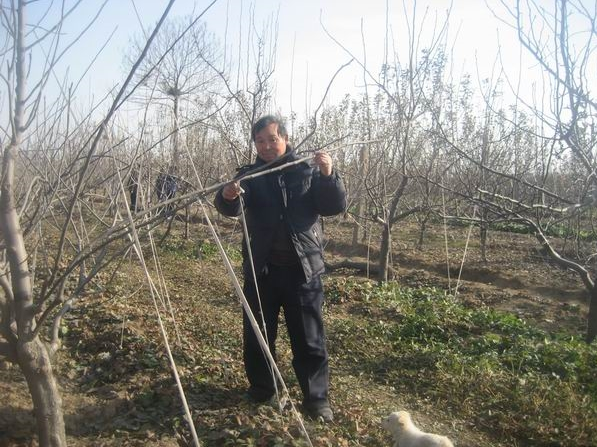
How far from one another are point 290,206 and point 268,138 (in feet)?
1.15

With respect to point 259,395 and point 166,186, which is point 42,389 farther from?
point 166,186

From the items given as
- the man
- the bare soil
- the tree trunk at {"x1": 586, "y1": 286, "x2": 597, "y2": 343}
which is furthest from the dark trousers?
the tree trunk at {"x1": 586, "y1": 286, "x2": 597, "y2": 343}

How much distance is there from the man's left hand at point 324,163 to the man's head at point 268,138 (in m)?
0.24

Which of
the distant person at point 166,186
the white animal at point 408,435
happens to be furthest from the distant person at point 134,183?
the white animal at point 408,435

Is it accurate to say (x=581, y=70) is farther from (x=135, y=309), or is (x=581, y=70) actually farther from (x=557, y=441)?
(x=135, y=309)

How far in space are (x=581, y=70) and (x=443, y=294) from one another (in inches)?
115

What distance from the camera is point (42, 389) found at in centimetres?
175

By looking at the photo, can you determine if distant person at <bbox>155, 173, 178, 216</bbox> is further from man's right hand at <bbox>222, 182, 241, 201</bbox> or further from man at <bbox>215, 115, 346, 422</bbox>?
man at <bbox>215, 115, 346, 422</bbox>

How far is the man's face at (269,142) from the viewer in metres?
2.25

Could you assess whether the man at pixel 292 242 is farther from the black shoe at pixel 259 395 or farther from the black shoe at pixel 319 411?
the black shoe at pixel 259 395

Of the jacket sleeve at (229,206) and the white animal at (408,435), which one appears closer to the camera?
the white animal at (408,435)

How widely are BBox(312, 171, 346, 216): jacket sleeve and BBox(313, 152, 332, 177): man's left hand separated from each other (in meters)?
0.05

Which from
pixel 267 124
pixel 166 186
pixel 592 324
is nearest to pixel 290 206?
pixel 267 124

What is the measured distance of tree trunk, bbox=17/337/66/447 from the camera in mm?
1691
